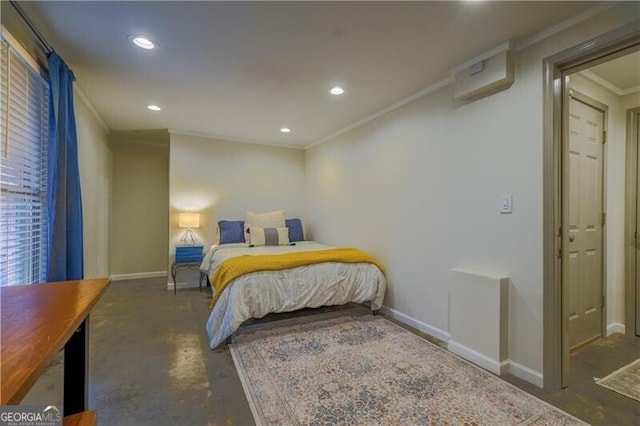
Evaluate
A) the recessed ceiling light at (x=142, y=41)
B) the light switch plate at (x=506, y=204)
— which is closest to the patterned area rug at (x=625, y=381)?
the light switch plate at (x=506, y=204)

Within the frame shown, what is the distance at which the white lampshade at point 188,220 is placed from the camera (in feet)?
13.9

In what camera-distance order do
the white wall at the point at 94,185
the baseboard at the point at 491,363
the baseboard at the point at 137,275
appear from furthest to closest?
the baseboard at the point at 137,275
the white wall at the point at 94,185
the baseboard at the point at 491,363

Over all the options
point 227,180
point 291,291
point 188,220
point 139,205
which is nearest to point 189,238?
point 188,220

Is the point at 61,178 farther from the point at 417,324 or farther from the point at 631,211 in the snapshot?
the point at 631,211

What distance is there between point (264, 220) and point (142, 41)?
281 centimetres

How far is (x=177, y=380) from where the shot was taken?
2.02 m

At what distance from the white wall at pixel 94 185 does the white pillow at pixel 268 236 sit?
75.9 inches

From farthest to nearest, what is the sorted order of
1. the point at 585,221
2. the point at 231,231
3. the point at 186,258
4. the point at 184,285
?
the point at 184,285 → the point at 231,231 → the point at 186,258 → the point at 585,221

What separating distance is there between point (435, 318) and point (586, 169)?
5.98ft

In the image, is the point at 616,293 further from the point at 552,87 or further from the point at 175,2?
the point at 175,2

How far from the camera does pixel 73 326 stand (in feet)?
2.68

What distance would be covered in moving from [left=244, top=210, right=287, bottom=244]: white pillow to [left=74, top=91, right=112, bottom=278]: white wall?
6.19ft

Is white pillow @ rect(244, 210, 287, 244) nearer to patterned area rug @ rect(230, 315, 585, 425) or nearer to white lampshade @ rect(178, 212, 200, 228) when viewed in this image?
white lampshade @ rect(178, 212, 200, 228)

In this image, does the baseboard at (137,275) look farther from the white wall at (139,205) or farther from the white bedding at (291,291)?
the white bedding at (291,291)
